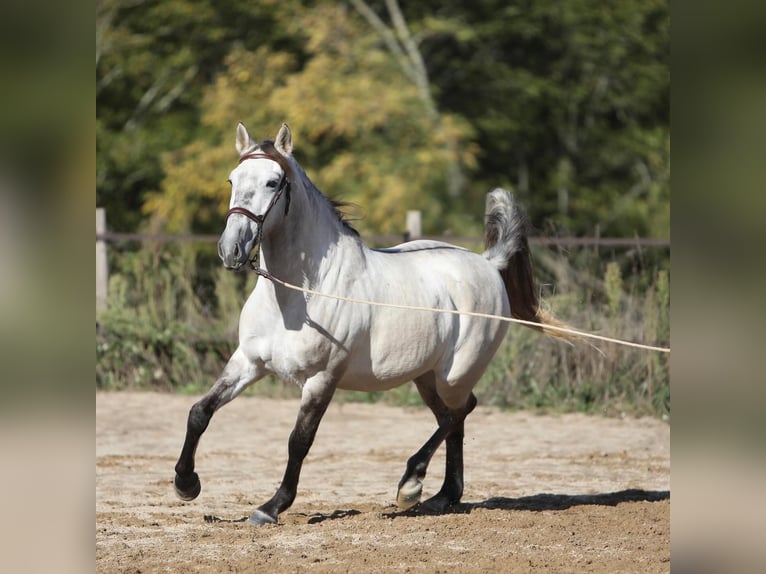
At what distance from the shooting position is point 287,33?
19000 mm

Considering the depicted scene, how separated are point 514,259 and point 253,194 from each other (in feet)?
7.61

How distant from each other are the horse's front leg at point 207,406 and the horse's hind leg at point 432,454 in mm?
1082

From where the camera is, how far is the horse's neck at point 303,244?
18.0ft

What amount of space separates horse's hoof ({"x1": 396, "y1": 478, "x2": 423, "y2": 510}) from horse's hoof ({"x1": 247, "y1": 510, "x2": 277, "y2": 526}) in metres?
0.77

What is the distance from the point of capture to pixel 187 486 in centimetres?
550

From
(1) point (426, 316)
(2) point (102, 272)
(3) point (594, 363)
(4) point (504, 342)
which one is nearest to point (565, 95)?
(4) point (504, 342)

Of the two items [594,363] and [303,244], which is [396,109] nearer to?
[594,363]

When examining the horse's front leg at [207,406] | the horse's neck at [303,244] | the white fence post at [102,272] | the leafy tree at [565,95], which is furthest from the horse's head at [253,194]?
the leafy tree at [565,95]
